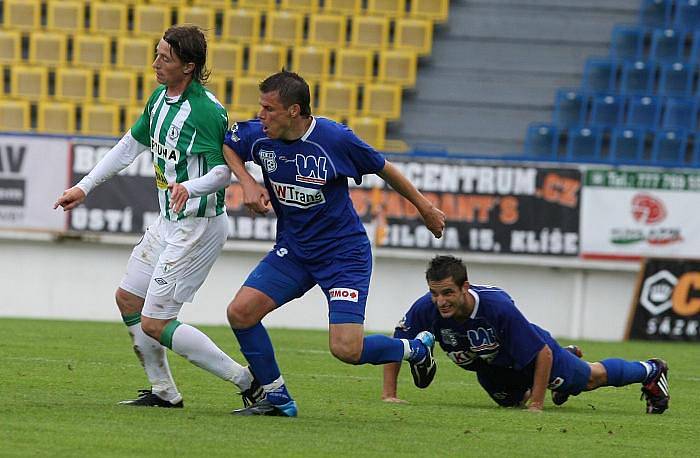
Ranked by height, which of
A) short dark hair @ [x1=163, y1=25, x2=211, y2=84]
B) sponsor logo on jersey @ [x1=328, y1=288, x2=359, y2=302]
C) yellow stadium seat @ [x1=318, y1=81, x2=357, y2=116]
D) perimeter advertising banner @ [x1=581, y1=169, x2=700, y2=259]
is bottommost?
perimeter advertising banner @ [x1=581, y1=169, x2=700, y2=259]

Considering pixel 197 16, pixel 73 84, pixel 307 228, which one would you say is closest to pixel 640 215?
pixel 197 16

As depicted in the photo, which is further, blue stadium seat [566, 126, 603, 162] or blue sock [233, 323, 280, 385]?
blue stadium seat [566, 126, 603, 162]

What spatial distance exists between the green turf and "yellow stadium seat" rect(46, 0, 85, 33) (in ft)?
34.3

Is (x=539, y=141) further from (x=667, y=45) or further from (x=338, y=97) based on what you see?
(x=338, y=97)

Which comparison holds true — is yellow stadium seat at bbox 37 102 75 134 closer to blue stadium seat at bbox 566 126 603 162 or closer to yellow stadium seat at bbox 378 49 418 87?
yellow stadium seat at bbox 378 49 418 87

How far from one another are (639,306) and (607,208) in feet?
4.26

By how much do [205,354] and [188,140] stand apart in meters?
1.14

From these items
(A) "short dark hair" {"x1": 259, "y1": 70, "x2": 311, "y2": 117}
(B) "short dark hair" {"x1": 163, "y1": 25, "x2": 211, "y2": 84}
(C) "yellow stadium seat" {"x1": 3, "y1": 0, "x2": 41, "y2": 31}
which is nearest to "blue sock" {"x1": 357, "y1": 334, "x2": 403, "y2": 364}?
(A) "short dark hair" {"x1": 259, "y1": 70, "x2": 311, "y2": 117}

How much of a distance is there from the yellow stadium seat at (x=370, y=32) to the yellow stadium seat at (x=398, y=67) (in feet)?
0.93

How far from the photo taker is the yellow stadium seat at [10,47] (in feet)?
68.8

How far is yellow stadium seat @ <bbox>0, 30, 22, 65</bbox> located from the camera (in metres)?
21.0

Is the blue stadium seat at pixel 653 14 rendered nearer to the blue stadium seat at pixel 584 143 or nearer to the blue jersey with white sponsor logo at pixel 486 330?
the blue stadium seat at pixel 584 143

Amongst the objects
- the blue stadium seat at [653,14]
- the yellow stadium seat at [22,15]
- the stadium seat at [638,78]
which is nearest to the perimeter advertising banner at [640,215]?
the stadium seat at [638,78]

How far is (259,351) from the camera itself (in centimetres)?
724
